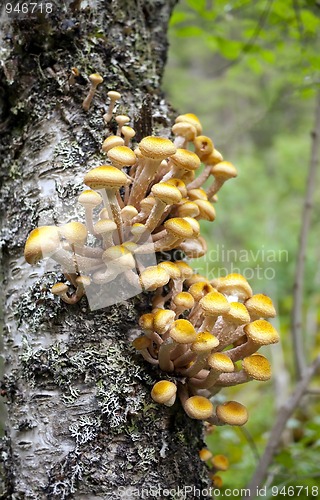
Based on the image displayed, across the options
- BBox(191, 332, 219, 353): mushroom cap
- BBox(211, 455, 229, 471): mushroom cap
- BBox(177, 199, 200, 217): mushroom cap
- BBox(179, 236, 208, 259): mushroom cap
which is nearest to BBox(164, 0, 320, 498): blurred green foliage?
BBox(211, 455, 229, 471): mushroom cap

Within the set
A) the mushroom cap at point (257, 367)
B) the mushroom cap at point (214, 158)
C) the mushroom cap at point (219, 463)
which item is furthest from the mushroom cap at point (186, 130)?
the mushroom cap at point (219, 463)

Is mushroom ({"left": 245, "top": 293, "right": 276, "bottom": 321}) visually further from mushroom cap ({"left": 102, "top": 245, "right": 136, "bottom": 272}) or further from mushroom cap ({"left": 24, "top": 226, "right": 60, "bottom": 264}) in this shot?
mushroom cap ({"left": 24, "top": 226, "right": 60, "bottom": 264})

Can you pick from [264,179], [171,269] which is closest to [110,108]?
[171,269]

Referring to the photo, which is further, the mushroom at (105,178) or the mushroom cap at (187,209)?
the mushroom cap at (187,209)

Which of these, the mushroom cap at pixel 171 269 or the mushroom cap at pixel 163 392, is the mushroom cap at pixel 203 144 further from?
the mushroom cap at pixel 163 392

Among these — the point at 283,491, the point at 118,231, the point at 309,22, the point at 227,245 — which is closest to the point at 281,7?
the point at 309,22

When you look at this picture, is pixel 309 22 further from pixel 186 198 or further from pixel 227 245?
pixel 227 245

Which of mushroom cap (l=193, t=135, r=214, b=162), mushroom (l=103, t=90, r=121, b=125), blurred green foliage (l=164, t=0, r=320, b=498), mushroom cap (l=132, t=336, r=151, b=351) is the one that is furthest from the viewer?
blurred green foliage (l=164, t=0, r=320, b=498)

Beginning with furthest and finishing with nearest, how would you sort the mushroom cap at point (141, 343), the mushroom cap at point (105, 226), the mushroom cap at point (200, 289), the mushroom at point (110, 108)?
the mushroom at point (110, 108) → the mushroom cap at point (200, 289) → the mushroom cap at point (141, 343) → the mushroom cap at point (105, 226)

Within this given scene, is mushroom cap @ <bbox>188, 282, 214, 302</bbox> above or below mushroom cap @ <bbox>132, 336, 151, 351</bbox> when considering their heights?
above
